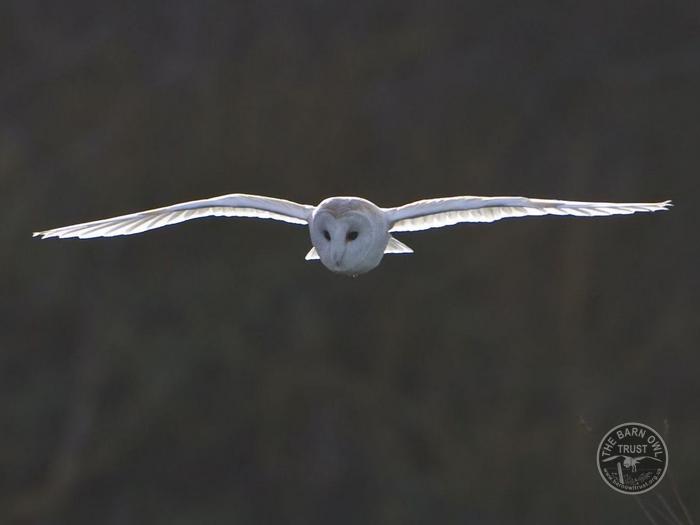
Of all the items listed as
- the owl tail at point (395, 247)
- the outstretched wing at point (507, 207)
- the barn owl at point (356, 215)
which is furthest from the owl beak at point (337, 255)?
the owl tail at point (395, 247)

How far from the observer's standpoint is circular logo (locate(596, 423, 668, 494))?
513 centimetres

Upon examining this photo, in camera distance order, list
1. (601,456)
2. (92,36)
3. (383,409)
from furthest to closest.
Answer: (92,36) → (383,409) → (601,456)

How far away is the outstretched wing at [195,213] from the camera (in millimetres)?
4797

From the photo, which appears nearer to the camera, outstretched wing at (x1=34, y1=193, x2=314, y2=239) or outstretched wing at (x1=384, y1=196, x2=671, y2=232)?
outstretched wing at (x1=384, y1=196, x2=671, y2=232)

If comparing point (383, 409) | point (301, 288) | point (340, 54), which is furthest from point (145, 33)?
point (383, 409)

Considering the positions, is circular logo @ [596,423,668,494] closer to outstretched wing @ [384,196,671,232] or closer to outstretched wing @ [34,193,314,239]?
outstretched wing @ [384,196,671,232]

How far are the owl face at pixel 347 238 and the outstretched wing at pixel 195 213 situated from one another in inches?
10.1

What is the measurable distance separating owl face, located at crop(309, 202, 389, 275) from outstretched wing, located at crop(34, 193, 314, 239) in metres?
0.26

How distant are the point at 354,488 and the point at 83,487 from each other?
209cm

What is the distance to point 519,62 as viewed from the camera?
11.6m

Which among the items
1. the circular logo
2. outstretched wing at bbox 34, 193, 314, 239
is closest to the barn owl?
outstretched wing at bbox 34, 193, 314, 239

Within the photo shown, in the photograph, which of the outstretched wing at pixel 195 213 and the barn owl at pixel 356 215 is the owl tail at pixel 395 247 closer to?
the barn owl at pixel 356 215

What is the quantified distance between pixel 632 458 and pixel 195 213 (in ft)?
6.06

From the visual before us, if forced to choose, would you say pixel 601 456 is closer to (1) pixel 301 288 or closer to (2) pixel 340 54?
(1) pixel 301 288
